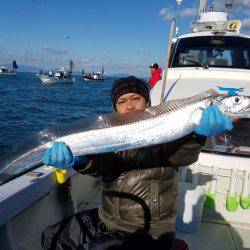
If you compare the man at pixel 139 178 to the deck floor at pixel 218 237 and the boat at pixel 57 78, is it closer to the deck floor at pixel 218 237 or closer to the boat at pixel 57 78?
the deck floor at pixel 218 237

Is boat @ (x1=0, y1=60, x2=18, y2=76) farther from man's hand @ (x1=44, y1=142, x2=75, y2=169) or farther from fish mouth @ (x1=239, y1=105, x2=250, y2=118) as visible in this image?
fish mouth @ (x1=239, y1=105, x2=250, y2=118)

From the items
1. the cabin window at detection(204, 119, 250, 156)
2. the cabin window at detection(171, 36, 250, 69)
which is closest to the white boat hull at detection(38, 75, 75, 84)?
the cabin window at detection(171, 36, 250, 69)

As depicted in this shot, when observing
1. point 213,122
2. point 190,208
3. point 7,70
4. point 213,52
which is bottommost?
point 7,70

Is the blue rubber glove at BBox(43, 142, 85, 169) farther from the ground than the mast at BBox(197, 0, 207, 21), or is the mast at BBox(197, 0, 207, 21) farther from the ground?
the mast at BBox(197, 0, 207, 21)

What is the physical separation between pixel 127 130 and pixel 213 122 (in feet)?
2.52

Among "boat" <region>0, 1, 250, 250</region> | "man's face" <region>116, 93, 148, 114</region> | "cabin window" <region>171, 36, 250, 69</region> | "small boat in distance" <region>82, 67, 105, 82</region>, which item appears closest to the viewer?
"man's face" <region>116, 93, 148, 114</region>

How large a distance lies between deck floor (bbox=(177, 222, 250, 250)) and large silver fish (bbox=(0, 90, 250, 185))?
7.72ft

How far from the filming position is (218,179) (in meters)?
5.27

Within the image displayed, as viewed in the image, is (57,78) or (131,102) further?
(57,78)

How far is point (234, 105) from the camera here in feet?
9.70

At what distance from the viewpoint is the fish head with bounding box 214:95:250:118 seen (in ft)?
9.59

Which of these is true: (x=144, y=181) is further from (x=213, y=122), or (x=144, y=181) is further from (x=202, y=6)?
(x=202, y=6)

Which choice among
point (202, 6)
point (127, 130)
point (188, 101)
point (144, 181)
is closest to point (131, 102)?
point (127, 130)

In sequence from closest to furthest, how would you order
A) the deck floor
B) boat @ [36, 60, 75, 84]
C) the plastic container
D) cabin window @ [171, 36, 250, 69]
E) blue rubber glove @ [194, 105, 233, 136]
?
blue rubber glove @ [194, 105, 233, 136] < the deck floor < the plastic container < cabin window @ [171, 36, 250, 69] < boat @ [36, 60, 75, 84]
